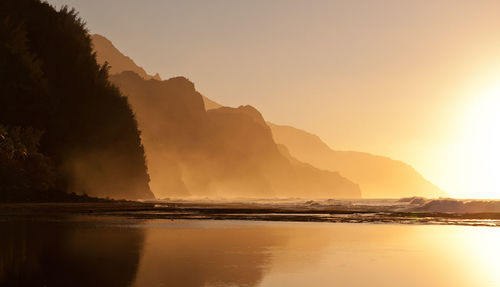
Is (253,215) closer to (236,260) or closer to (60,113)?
(236,260)

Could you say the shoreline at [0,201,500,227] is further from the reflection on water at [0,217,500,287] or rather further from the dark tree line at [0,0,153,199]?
the reflection on water at [0,217,500,287]

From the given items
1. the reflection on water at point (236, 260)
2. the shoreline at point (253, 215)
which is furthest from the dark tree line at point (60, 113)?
the reflection on water at point (236, 260)

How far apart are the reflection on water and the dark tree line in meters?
40.6

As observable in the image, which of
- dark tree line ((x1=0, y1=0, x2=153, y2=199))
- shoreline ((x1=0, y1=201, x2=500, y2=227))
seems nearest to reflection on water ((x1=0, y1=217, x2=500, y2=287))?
shoreline ((x1=0, y1=201, x2=500, y2=227))

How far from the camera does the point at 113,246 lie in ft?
67.4

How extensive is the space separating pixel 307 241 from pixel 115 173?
89827 mm

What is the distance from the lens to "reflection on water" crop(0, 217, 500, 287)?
13.4 metres

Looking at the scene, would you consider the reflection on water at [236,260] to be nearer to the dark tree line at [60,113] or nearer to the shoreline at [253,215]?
the shoreline at [253,215]

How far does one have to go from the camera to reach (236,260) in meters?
17.1

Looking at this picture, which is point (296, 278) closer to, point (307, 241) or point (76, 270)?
point (76, 270)

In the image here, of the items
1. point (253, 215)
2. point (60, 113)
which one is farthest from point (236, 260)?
point (60, 113)

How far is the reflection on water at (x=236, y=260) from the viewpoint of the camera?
13430 mm

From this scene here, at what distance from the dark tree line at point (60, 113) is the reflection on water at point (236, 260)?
133 ft

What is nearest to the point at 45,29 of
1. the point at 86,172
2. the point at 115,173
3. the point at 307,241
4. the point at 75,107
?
the point at 75,107
